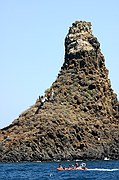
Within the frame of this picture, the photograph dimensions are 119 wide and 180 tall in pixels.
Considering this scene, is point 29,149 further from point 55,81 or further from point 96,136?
point 55,81

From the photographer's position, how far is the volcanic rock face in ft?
455

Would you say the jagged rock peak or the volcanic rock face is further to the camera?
the jagged rock peak

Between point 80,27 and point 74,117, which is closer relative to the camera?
point 74,117

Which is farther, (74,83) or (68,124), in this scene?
(74,83)

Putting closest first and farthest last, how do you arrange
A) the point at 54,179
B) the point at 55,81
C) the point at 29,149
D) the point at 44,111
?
the point at 54,179 < the point at 29,149 < the point at 44,111 < the point at 55,81

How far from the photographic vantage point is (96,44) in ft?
551

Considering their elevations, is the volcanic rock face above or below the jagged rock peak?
below

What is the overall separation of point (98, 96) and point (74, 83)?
8590 mm

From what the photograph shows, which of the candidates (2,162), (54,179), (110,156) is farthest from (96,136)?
(54,179)

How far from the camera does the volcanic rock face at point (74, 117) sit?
455ft

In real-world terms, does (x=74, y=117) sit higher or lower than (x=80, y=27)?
lower

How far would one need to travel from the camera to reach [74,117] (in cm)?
14900

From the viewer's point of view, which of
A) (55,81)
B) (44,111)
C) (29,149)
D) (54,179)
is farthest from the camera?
(55,81)

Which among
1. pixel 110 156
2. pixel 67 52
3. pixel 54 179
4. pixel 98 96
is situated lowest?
pixel 54 179
